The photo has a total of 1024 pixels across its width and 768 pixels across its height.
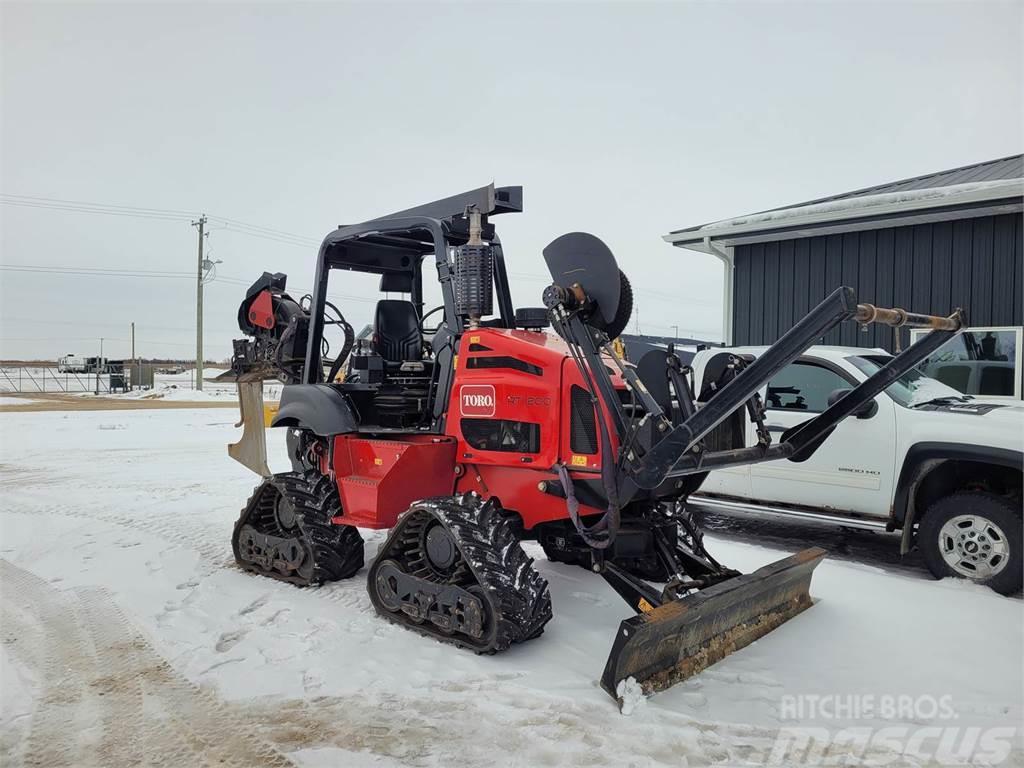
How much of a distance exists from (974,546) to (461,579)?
4.00 m

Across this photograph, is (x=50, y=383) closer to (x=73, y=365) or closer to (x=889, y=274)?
(x=73, y=365)

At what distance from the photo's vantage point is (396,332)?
6055mm

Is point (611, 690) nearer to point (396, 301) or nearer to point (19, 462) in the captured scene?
point (396, 301)

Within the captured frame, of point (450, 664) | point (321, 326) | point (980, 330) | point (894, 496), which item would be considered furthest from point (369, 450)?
point (980, 330)

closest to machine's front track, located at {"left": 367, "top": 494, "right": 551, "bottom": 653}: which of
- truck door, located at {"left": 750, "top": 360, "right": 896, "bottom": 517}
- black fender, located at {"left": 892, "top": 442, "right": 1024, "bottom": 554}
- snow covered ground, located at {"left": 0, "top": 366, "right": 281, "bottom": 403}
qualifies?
truck door, located at {"left": 750, "top": 360, "right": 896, "bottom": 517}

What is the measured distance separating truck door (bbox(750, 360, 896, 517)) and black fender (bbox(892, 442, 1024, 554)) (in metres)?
0.12

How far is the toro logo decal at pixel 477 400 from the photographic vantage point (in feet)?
15.1

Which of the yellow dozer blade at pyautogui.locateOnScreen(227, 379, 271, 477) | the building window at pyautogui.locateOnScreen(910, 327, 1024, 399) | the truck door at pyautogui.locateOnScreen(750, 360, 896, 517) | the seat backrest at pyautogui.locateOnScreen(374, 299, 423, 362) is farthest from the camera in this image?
the building window at pyautogui.locateOnScreen(910, 327, 1024, 399)

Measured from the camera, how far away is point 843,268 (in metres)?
11.0

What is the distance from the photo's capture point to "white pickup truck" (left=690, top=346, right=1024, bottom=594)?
5.60 m

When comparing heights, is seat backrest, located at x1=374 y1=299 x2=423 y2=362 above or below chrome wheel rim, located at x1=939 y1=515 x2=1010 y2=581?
above

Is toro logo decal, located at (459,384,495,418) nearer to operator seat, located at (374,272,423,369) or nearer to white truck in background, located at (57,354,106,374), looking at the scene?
operator seat, located at (374,272,423,369)

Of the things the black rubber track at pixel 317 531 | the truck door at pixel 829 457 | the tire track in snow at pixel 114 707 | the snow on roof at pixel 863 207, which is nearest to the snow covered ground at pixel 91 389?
the snow on roof at pixel 863 207

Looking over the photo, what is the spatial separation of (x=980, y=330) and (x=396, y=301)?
7.81 m
